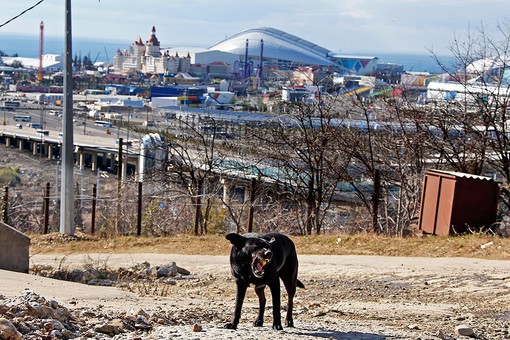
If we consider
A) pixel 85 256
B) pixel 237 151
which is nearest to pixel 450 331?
pixel 85 256

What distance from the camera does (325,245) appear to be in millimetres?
15367

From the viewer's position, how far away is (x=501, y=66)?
69.1ft

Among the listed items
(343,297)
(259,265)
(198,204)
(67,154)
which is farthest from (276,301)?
(198,204)

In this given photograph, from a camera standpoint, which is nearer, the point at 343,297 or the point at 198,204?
the point at 343,297

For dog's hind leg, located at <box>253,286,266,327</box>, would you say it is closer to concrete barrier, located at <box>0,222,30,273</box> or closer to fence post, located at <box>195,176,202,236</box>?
concrete barrier, located at <box>0,222,30,273</box>

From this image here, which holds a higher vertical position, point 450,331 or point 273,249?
point 273,249

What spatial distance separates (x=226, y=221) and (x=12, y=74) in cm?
17949

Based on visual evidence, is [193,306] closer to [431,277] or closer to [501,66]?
[431,277]

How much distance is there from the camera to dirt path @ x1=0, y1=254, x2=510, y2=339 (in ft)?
25.0

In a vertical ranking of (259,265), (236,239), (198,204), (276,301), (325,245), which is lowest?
(198,204)

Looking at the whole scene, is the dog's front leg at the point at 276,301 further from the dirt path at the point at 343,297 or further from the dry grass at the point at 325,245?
the dry grass at the point at 325,245

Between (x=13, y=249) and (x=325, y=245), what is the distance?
5882mm

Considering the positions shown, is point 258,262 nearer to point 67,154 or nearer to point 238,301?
point 238,301

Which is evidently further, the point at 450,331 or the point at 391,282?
the point at 391,282
